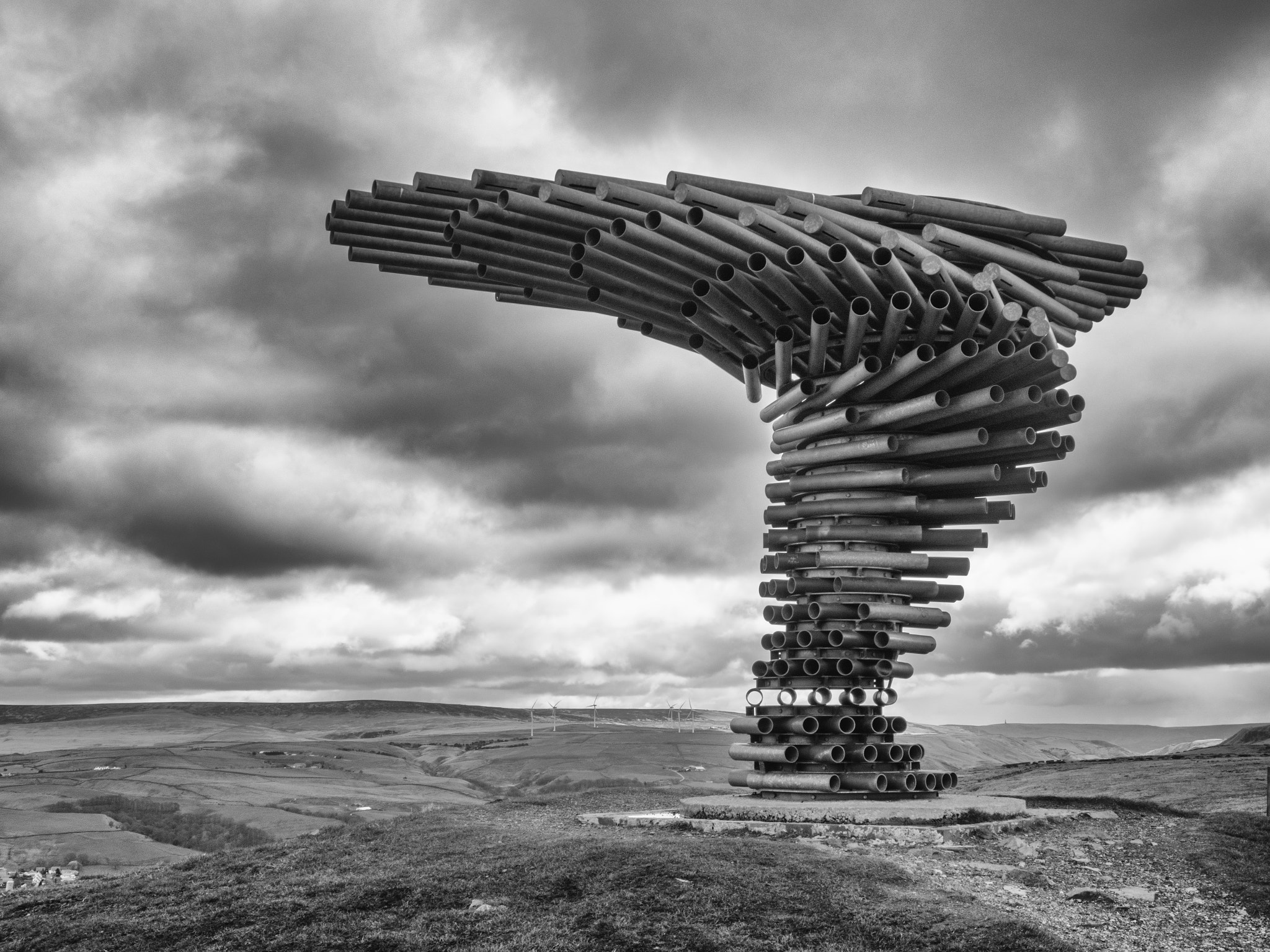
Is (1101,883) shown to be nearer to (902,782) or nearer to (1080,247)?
(902,782)

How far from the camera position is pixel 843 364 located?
17.0m

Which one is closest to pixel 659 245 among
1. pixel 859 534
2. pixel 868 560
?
pixel 859 534

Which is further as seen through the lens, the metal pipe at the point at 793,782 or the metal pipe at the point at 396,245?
the metal pipe at the point at 396,245

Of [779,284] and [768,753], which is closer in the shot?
[779,284]

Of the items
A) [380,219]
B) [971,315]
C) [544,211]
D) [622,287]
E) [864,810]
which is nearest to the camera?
[864,810]

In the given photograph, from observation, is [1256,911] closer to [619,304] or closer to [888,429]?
[888,429]

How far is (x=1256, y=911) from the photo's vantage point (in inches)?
430

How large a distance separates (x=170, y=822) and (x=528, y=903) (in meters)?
29.1

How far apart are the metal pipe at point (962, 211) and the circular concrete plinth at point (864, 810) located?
9.12m

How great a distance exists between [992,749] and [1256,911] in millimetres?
94605

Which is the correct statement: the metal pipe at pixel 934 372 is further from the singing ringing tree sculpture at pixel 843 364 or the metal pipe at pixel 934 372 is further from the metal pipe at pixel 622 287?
the metal pipe at pixel 622 287

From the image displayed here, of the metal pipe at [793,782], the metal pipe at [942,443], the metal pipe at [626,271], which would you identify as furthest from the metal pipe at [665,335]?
the metal pipe at [793,782]

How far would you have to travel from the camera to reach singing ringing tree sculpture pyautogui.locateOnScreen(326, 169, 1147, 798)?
1614cm

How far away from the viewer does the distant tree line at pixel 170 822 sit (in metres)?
30.3
